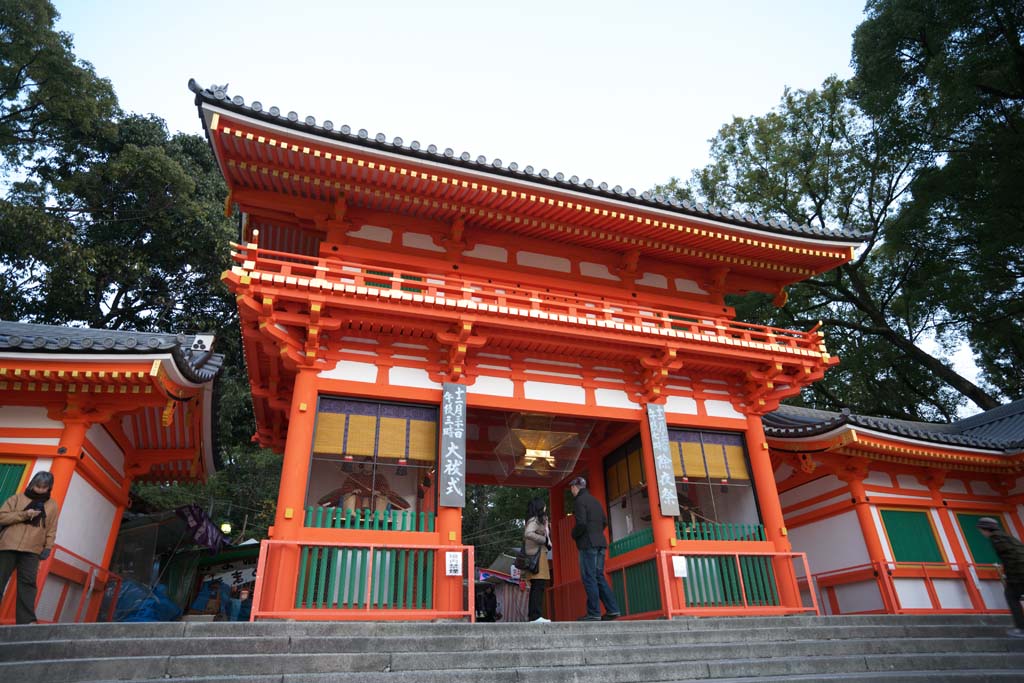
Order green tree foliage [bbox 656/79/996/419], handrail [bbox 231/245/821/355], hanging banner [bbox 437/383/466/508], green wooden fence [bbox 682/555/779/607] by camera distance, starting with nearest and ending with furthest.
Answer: hanging banner [bbox 437/383/466/508]
handrail [bbox 231/245/821/355]
green wooden fence [bbox 682/555/779/607]
green tree foliage [bbox 656/79/996/419]

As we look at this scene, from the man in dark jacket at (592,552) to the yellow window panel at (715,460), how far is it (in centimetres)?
255

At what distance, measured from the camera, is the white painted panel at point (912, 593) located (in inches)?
431

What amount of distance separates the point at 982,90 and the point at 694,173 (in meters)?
10.3

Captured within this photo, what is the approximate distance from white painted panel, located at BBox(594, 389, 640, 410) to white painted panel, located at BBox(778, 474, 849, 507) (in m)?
4.81

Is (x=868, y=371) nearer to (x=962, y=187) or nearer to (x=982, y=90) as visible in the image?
(x=962, y=187)

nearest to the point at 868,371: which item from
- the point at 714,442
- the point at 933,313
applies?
the point at 933,313

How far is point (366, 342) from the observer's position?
9.10m

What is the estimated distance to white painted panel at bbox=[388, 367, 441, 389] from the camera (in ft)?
29.6

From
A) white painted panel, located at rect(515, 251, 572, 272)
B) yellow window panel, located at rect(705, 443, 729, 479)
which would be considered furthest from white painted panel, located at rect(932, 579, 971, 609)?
white painted panel, located at rect(515, 251, 572, 272)

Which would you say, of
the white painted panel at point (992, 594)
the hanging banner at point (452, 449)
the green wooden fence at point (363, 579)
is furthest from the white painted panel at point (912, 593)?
the green wooden fence at point (363, 579)

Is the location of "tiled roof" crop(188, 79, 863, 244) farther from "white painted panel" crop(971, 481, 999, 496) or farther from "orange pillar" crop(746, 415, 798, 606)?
"white painted panel" crop(971, 481, 999, 496)

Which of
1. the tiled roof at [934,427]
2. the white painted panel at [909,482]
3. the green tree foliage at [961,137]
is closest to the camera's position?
the tiled roof at [934,427]

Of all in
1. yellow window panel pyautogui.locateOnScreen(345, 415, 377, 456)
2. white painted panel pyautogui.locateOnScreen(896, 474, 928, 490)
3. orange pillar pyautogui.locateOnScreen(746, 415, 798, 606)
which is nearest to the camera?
yellow window panel pyautogui.locateOnScreen(345, 415, 377, 456)

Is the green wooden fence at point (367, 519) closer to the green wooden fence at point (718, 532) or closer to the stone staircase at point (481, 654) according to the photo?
the stone staircase at point (481, 654)
